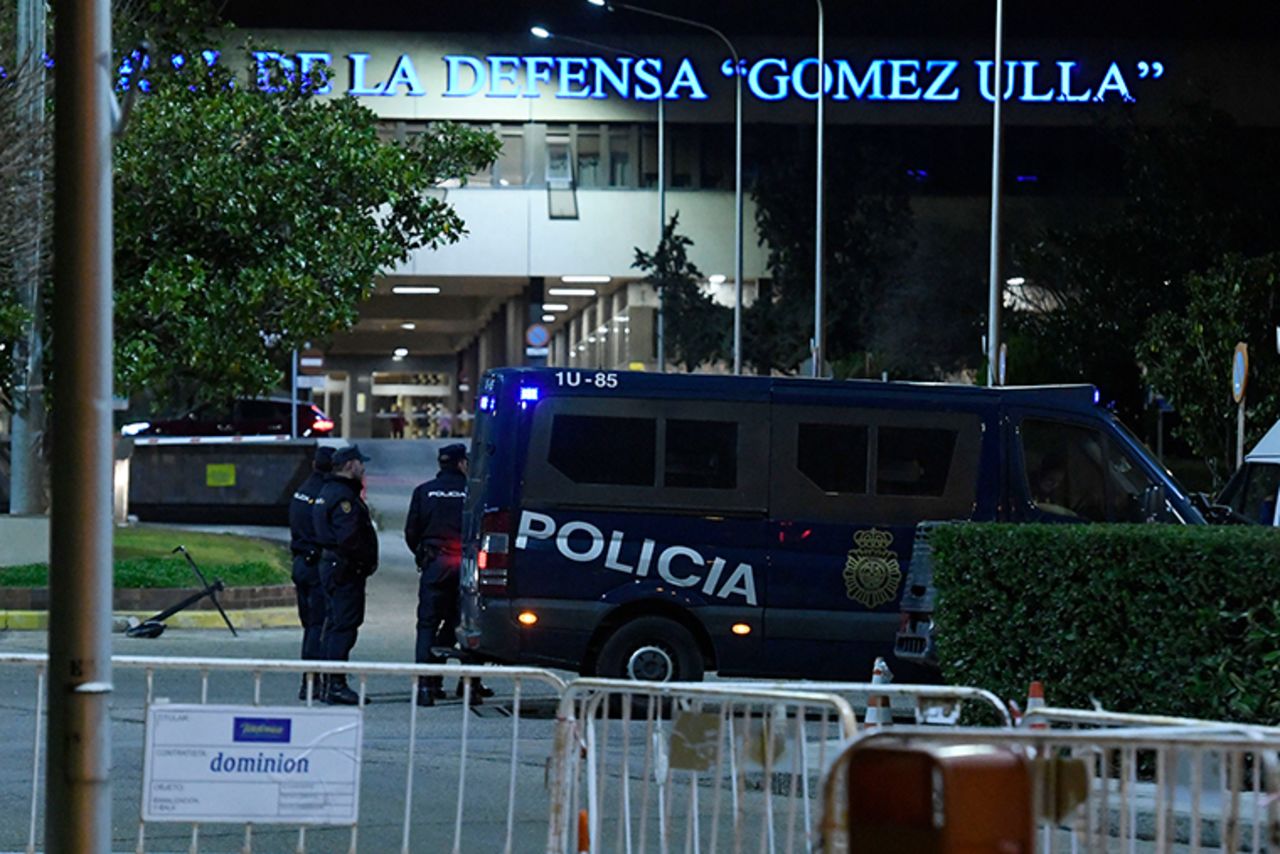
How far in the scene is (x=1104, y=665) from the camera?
10.4m

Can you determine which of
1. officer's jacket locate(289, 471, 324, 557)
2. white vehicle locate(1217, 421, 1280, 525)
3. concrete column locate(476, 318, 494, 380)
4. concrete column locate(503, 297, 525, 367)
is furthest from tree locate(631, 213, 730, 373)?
officer's jacket locate(289, 471, 324, 557)

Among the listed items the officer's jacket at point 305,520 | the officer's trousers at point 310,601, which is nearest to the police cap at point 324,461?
the officer's jacket at point 305,520

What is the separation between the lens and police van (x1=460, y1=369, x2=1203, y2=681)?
13.6 m

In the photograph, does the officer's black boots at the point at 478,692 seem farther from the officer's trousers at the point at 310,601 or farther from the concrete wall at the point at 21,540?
the concrete wall at the point at 21,540

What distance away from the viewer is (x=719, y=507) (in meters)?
13.8

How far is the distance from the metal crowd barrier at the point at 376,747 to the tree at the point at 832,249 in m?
38.5

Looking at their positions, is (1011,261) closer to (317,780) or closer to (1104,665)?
(1104,665)

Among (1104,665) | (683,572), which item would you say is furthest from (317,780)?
(683,572)

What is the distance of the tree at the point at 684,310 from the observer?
5419cm

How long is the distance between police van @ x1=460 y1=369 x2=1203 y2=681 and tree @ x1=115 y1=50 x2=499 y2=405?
9759 millimetres

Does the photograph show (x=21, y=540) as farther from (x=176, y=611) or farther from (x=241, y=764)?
(x=241, y=764)

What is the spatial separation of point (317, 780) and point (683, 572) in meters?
6.44

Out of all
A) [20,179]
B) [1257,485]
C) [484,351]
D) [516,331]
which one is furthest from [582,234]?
[1257,485]

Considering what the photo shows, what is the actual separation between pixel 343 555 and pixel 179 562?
837cm
